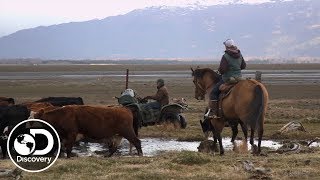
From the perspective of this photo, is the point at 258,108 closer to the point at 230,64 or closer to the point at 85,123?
the point at 230,64

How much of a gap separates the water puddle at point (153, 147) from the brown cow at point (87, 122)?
176 centimetres

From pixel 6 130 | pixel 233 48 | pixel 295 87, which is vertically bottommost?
pixel 295 87

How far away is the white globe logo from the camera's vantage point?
37.4 feet

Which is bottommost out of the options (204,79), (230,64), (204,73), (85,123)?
(85,123)

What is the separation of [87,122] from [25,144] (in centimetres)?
274

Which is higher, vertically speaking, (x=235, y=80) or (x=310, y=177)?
(x=235, y=80)

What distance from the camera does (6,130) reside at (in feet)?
48.7

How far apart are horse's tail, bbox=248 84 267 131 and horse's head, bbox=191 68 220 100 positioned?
7.09 feet

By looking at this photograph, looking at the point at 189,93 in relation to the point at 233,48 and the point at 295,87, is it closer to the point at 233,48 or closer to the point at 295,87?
the point at 295,87

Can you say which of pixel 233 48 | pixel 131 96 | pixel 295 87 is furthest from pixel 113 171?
pixel 295 87

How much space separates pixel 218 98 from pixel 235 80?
27.8 inches

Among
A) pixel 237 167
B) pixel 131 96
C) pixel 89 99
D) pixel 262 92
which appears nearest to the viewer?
pixel 237 167

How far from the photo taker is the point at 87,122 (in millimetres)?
14039

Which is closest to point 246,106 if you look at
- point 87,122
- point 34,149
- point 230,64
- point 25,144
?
point 230,64
